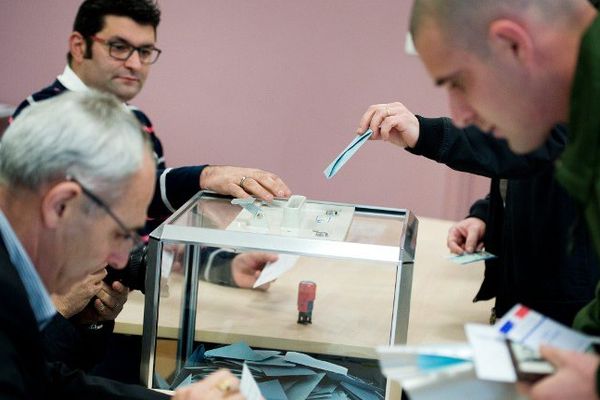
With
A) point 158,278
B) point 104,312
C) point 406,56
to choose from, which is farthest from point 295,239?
point 406,56

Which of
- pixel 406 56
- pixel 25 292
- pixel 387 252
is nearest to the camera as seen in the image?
pixel 25 292

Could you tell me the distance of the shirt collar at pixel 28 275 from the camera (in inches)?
54.2

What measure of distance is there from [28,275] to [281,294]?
113cm

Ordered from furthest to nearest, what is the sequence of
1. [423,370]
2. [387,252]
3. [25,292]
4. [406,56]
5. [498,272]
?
[406,56]
[498,272]
[387,252]
[25,292]
[423,370]

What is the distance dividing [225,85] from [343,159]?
8.81 ft

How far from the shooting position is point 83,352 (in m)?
2.24

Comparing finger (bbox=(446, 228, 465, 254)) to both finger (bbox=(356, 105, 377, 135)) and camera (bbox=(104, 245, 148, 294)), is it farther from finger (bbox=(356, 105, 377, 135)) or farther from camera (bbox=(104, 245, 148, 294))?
camera (bbox=(104, 245, 148, 294))

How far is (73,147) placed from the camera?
1341mm

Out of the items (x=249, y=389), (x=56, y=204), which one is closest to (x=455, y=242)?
(x=249, y=389)

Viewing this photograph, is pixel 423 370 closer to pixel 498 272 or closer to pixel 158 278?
pixel 158 278

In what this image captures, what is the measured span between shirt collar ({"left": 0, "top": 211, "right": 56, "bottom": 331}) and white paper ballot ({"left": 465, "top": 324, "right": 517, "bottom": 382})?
2.22ft

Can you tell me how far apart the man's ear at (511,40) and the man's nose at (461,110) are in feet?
0.40

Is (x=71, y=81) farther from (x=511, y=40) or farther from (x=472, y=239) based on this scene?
(x=511, y=40)

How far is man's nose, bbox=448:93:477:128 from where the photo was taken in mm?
1308
